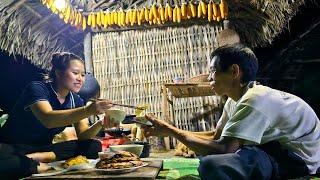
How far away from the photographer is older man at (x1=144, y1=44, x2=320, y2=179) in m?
2.74

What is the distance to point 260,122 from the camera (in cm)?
271

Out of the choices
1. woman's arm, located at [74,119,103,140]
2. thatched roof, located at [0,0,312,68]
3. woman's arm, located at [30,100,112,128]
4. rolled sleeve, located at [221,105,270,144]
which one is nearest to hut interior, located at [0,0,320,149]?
thatched roof, located at [0,0,312,68]

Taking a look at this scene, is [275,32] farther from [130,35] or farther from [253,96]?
[253,96]

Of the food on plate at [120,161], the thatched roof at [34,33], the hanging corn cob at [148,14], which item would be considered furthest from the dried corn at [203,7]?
the food on plate at [120,161]

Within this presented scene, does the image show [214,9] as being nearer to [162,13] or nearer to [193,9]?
[193,9]

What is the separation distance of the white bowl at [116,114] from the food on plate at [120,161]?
72 centimetres

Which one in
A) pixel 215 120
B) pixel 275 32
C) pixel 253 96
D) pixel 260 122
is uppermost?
pixel 275 32

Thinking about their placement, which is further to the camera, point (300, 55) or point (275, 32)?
point (300, 55)

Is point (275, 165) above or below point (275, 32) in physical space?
below

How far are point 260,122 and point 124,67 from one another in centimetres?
470

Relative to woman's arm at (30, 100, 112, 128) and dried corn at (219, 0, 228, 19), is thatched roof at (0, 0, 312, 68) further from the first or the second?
woman's arm at (30, 100, 112, 128)

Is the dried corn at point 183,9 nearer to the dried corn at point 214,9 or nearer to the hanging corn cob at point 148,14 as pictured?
the hanging corn cob at point 148,14

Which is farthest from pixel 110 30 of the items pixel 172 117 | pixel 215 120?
pixel 215 120

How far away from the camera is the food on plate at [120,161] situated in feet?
9.02
